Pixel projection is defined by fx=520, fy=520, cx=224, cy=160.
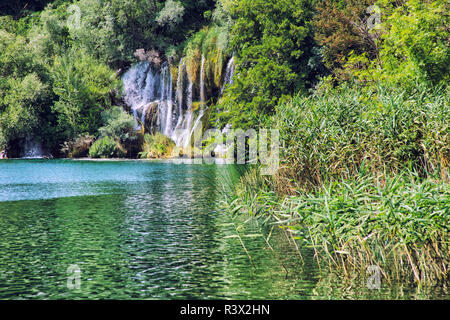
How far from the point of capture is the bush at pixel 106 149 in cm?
4356

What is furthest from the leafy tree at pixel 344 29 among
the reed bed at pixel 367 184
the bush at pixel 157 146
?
the bush at pixel 157 146

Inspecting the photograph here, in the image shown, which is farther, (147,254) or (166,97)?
(166,97)

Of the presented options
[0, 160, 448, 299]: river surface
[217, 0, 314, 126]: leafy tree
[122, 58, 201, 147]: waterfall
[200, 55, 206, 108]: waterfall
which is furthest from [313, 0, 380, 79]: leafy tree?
[122, 58, 201, 147]: waterfall

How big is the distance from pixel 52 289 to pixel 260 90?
80.5ft

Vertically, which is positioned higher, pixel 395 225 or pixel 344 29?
pixel 344 29

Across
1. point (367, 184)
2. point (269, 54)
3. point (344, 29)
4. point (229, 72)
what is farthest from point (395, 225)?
point (229, 72)

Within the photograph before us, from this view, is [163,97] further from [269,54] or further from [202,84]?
[269,54]

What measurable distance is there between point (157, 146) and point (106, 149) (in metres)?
4.34

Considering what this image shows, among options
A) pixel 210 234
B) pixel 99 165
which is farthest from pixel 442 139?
pixel 99 165

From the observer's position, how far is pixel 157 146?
4316 cm

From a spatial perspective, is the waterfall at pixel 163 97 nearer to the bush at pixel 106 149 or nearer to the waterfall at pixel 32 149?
the bush at pixel 106 149

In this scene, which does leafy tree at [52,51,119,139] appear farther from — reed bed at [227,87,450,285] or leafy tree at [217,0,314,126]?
reed bed at [227,87,450,285]

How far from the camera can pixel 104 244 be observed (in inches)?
451

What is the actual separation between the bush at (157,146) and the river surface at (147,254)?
74.9ft
